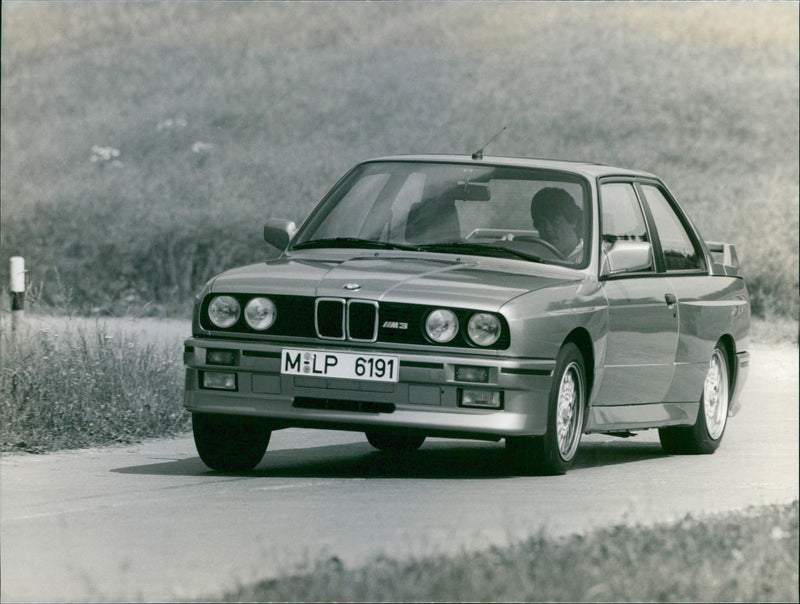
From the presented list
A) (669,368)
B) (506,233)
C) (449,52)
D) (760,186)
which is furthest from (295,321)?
(449,52)

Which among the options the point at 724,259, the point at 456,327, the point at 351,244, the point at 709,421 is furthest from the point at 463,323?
the point at 724,259

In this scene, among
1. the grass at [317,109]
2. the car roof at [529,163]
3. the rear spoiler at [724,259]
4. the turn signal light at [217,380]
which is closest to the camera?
the turn signal light at [217,380]

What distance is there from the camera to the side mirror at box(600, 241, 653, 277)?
1188 cm

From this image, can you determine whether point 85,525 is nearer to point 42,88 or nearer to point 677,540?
point 677,540

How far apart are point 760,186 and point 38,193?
49.8 ft

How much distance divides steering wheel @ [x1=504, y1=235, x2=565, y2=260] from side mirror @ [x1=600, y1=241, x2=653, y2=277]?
0.27 m

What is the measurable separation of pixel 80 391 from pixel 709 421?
14.0 feet

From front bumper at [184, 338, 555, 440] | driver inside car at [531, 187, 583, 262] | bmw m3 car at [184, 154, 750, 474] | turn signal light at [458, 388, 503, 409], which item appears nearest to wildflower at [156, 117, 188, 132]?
bmw m3 car at [184, 154, 750, 474]

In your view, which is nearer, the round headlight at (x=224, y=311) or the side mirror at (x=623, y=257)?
the round headlight at (x=224, y=311)

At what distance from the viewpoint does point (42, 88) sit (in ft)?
180

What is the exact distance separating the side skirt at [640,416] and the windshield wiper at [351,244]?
56.6 inches

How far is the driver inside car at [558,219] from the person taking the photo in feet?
39.1

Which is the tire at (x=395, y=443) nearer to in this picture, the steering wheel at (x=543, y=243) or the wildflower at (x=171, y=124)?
the steering wheel at (x=543, y=243)

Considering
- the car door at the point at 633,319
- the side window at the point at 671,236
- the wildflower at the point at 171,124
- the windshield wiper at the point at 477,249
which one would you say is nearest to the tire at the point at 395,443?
the car door at the point at 633,319
